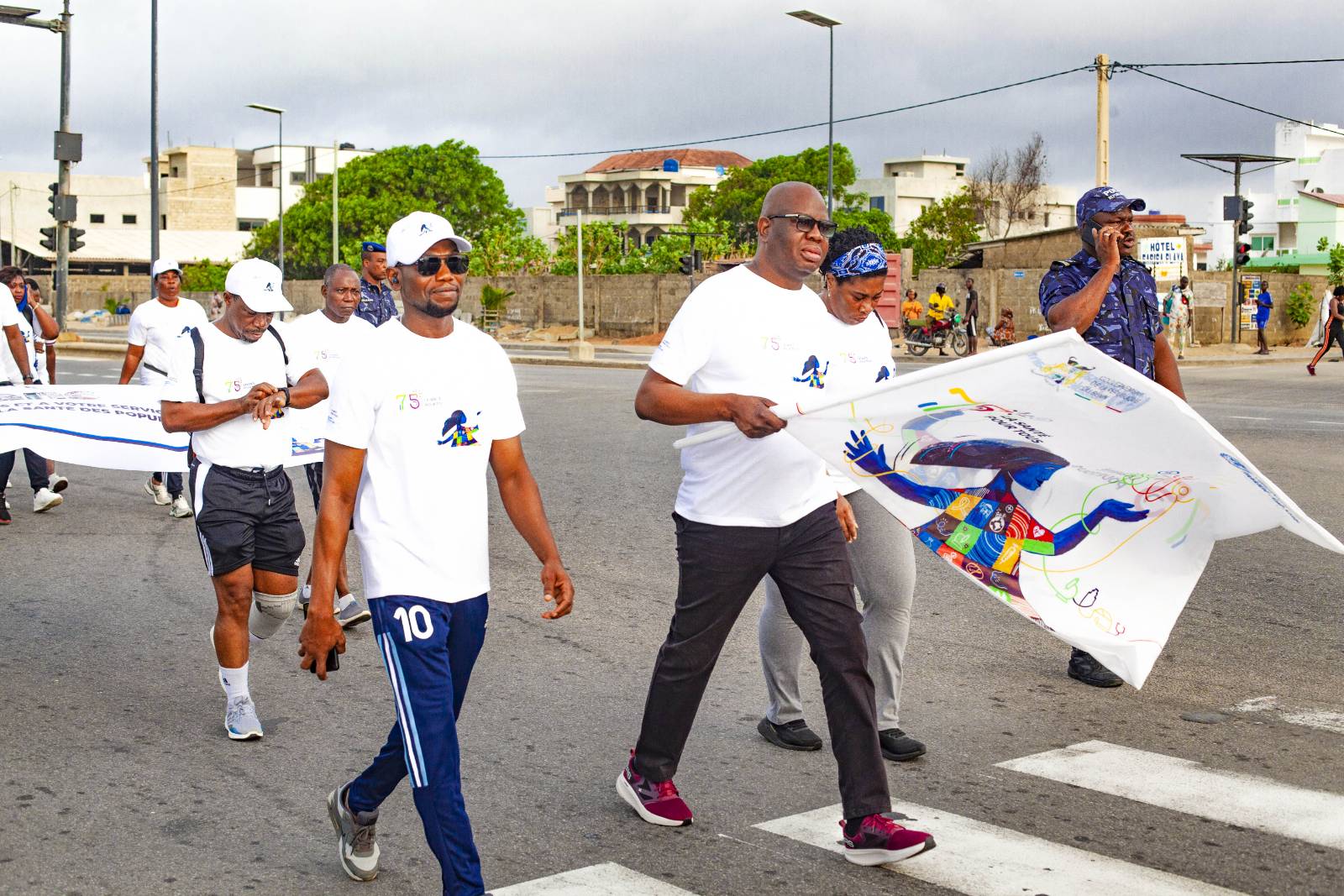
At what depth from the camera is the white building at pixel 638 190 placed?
122 m

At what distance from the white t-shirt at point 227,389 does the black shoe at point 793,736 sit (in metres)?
2.25

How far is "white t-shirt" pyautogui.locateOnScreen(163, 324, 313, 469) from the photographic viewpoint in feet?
19.6

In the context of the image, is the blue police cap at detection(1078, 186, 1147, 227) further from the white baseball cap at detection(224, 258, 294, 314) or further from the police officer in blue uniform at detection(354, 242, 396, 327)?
→ the police officer in blue uniform at detection(354, 242, 396, 327)

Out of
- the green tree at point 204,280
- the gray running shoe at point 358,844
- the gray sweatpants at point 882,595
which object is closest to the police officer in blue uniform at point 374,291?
the gray sweatpants at point 882,595

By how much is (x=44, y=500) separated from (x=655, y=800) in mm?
8311

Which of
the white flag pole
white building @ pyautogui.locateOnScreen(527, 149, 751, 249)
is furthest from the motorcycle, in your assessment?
white building @ pyautogui.locateOnScreen(527, 149, 751, 249)

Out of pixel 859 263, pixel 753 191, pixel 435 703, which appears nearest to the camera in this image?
pixel 435 703

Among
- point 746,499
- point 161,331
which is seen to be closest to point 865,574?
point 746,499

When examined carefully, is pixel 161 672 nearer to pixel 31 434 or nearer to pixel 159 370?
pixel 31 434

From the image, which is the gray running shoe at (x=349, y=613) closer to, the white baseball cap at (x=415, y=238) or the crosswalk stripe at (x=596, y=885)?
the crosswalk stripe at (x=596, y=885)

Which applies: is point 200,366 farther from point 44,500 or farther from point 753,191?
point 753,191

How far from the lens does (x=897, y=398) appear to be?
468 centimetres

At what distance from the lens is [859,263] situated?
5.26 metres

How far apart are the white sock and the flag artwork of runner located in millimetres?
2515
